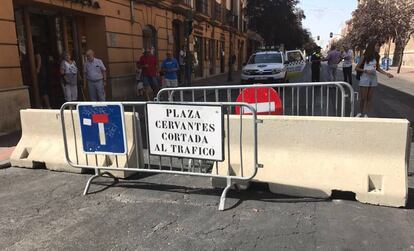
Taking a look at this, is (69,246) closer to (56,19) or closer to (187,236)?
(187,236)

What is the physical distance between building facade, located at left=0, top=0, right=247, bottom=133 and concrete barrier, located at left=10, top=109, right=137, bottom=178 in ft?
9.93

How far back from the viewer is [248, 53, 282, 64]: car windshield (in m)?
19.3

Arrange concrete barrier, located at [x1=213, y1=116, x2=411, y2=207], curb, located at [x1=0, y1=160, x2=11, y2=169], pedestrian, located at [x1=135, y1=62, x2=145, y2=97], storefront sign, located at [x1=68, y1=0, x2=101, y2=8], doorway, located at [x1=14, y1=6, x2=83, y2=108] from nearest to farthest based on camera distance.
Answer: concrete barrier, located at [x1=213, y1=116, x2=411, y2=207]
curb, located at [x1=0, y1=160, x2=11, y2=169]
doorway, located at [x1=14, y1=6, x2=83, y2=108]
storefront sign, located at [x1=68, y1=0, x2=101, y2=8]
pedestrian, located at [x1=135, y1=62, x2=145, y2=97]

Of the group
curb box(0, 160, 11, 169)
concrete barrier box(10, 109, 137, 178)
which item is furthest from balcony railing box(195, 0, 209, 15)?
curb box(0, 160, 11, 169)

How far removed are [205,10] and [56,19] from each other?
1603 cm

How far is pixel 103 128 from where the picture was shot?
16.8 feet

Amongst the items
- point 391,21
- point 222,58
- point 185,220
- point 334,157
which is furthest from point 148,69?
point 391,21

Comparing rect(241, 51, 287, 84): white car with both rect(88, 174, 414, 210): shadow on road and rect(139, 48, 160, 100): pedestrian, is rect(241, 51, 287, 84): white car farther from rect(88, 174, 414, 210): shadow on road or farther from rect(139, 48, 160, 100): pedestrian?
rect(88, 174, 414, 210): shadow on road

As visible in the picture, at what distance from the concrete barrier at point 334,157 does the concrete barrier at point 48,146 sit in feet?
6.74

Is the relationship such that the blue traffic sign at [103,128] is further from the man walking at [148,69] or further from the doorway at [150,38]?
the doorway at [150,38]

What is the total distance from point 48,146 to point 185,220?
9.95 ft

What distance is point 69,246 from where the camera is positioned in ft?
12.0

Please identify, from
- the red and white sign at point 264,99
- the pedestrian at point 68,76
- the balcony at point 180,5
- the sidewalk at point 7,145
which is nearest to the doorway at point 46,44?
the pedestrian at point 68,76

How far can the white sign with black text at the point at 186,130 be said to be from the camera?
14.9 ft
